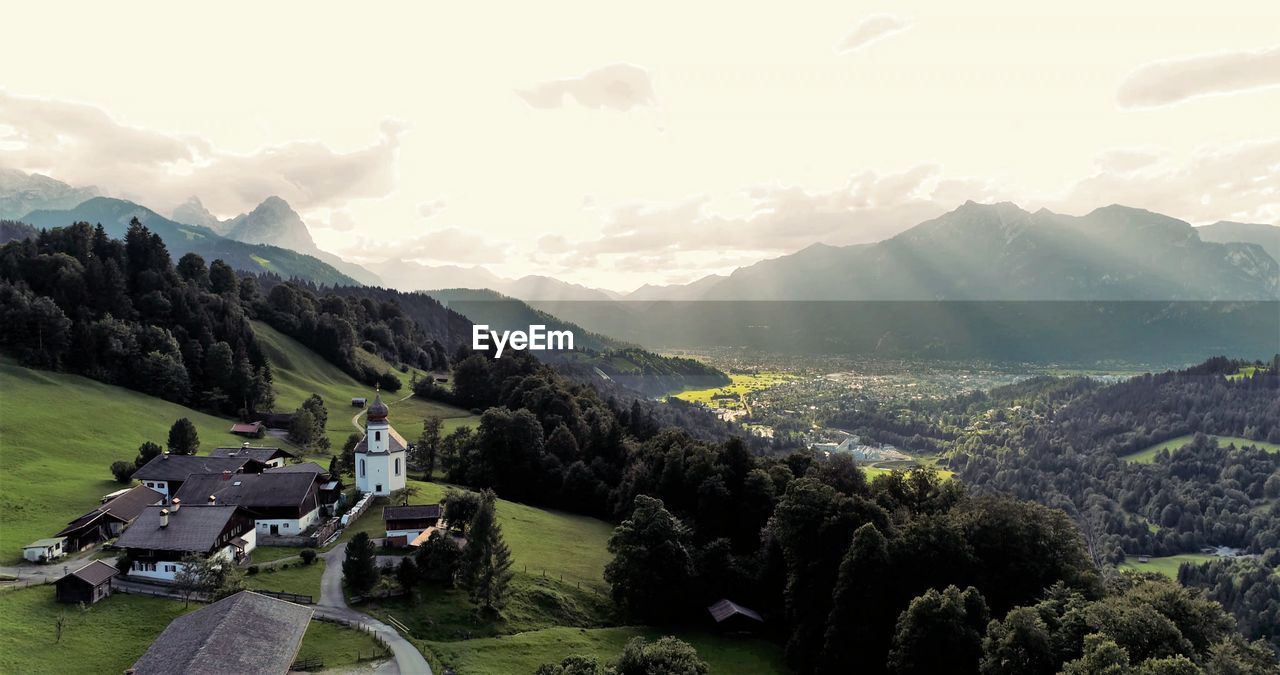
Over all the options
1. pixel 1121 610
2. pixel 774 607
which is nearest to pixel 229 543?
pixel 774 607

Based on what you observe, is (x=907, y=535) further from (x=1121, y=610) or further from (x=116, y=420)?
(x=116, y=420)

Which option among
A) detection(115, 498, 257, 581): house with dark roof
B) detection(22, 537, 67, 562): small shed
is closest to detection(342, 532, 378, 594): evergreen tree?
detection(115, 498, 257, 581): house with dark roof

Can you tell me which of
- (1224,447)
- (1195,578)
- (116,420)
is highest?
(116,420)

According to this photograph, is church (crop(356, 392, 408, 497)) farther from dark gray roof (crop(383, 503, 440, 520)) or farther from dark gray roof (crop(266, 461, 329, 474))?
dark gray roof (crop(383, 503, 440, 520))

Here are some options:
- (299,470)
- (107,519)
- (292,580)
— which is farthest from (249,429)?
(292,580)

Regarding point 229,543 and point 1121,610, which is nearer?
point 1121,610

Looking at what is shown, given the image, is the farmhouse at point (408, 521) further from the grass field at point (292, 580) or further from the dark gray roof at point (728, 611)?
the dark gray roof at point (728, 611)
